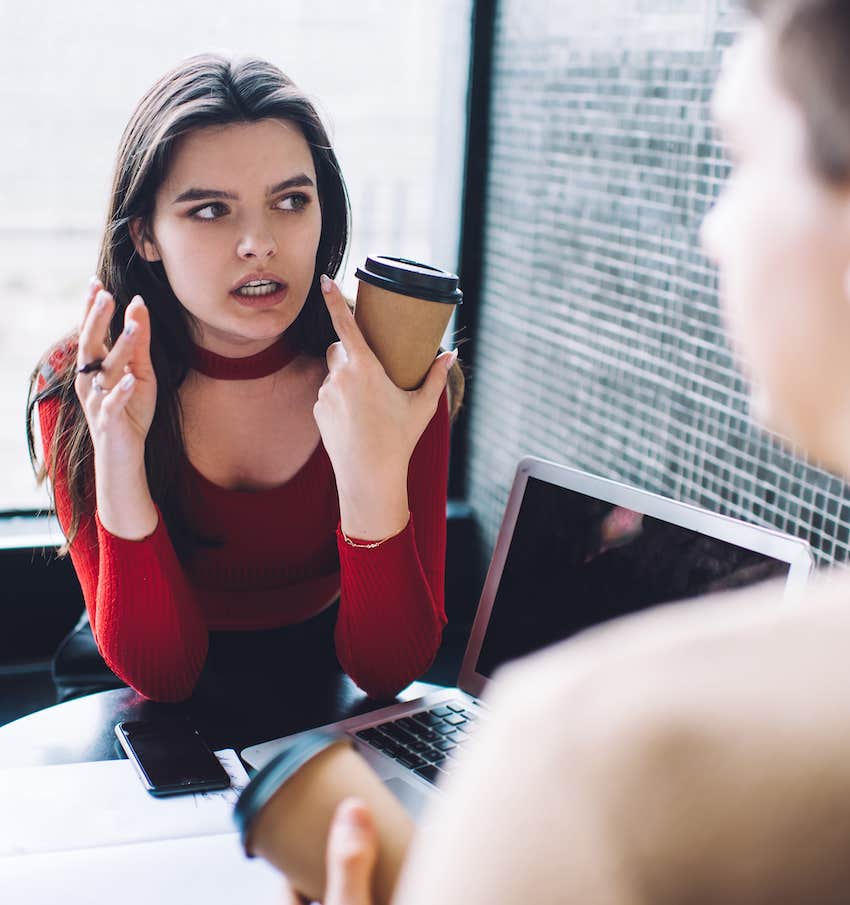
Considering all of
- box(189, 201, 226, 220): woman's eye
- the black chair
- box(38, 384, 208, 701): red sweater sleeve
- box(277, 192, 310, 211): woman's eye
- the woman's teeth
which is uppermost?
box(277, 192, 310, 211): woman's eye

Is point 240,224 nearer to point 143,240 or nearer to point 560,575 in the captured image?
point 143,240

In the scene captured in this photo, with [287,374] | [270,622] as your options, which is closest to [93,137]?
[287,374]

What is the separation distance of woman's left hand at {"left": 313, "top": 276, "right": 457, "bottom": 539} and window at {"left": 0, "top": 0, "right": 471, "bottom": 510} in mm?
1136

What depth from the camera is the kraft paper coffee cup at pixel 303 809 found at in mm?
552

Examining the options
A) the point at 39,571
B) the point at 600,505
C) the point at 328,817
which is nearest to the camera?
the point at 328,817

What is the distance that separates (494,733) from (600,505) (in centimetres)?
81

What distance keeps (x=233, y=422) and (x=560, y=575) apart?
24.4 inches

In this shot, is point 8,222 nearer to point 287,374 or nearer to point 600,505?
point 287,374

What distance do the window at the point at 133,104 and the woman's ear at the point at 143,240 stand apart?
3.06 feet

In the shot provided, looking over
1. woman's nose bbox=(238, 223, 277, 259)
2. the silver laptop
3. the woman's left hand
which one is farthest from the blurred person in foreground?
woman's nose bbox=(238, 223, 277, 259)

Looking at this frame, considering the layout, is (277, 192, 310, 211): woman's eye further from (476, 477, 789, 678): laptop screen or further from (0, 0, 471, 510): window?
(0, 0, 471, 510): window

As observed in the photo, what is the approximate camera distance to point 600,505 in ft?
3.64

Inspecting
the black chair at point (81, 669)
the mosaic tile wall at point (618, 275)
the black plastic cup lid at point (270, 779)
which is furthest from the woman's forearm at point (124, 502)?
the mosaic tile wall at point (618, 275)

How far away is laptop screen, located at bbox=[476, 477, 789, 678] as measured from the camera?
1023 millimetres
